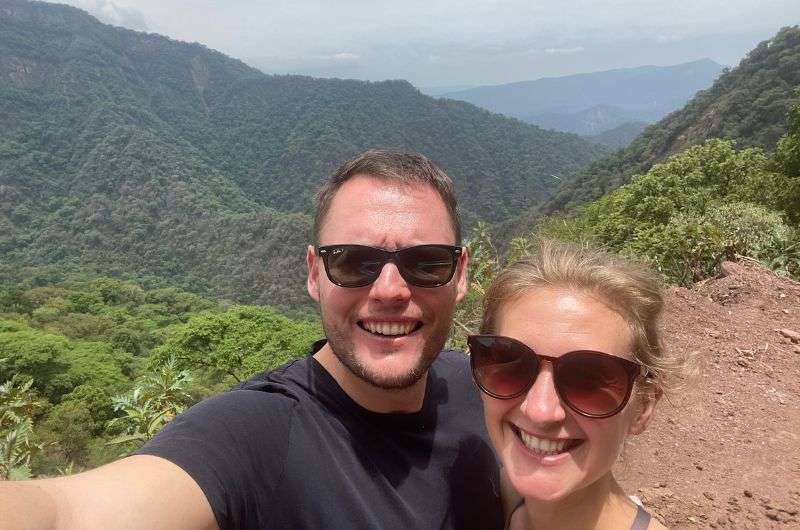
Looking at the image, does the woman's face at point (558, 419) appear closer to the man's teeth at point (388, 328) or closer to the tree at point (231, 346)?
the man's teeth at point (388, 328)

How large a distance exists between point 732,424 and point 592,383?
508cm

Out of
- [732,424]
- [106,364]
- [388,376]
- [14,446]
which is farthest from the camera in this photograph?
[106,364]

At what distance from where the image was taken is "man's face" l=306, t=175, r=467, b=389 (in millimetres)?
1626

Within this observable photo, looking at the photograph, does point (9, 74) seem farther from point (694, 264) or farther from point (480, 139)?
point (694, 264)

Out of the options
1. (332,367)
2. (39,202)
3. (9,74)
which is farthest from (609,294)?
(9,74)

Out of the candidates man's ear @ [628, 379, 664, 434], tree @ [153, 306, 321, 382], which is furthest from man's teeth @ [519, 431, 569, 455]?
tree @ [153, 306, 321, 382]

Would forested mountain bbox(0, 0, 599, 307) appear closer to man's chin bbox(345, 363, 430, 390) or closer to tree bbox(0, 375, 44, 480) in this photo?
tree bbox(0, 375, 44, 480)

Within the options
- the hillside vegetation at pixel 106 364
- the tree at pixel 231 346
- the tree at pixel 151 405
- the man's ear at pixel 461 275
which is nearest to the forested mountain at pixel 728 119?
the tree at pixel 231 346

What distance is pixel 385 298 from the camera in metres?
1.66

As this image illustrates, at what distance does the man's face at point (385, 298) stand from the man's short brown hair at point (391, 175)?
0.03 m

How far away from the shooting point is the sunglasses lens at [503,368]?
4.71 feet

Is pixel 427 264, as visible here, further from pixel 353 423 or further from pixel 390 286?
pixel 353 423

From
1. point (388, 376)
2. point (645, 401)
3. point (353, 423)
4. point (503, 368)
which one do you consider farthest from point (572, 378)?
point (353, 423)

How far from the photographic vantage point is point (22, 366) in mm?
24734
